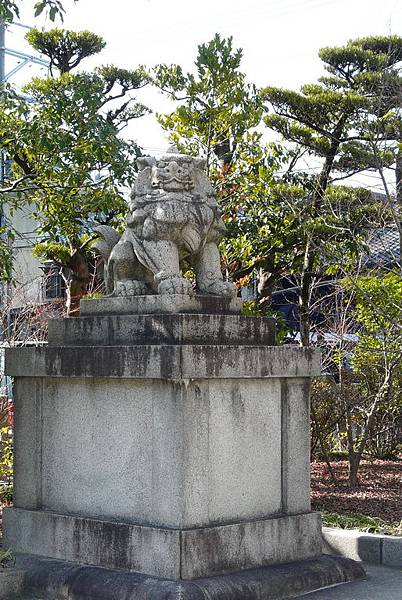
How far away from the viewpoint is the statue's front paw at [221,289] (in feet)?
26.1

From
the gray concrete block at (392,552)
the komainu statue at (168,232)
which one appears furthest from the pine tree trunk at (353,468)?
the komainu statue at (168,232)

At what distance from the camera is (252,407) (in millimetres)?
7797

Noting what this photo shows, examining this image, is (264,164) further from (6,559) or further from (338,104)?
(6,559)

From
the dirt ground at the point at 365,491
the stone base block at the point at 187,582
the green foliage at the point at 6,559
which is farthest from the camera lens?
the dirt ground at the point at 365,491

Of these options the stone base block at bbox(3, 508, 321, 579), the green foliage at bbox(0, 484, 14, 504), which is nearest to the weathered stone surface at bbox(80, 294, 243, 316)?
the stone base block at bbox(3, 508, 321, 579)

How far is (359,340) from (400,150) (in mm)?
3927

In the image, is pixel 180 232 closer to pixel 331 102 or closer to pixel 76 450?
pixel 76 450

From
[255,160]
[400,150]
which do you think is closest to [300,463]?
[400,150]

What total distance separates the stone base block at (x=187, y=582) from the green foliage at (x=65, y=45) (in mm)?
11284

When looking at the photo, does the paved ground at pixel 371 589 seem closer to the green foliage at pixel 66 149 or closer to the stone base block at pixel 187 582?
the stone base block at pixel 187 582

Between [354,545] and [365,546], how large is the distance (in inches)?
3.8

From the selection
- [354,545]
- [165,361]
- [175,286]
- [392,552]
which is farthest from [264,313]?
[165,361]

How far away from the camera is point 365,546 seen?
8742mm

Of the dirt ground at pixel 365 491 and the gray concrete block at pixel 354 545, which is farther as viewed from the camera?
the dirt ground at pixel 365 491
